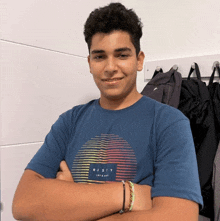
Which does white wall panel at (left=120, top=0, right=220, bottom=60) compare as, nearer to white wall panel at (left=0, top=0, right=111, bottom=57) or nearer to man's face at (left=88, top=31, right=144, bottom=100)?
white wall panel at (left=0, top=0, right=111, bottom=57)

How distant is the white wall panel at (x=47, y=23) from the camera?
104 cm

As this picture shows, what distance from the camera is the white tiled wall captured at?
1.05 m

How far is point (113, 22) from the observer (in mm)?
798

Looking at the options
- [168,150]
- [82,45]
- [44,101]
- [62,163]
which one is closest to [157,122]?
[168,150]

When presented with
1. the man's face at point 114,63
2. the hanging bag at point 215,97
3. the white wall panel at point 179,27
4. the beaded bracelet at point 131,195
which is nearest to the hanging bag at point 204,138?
the hanging bag at point 215,97

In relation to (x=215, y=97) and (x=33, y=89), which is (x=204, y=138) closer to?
(x=215, y=97)

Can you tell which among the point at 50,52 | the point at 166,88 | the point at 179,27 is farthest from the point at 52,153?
the point at 179,27

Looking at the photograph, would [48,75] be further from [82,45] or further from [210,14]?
[210,14]

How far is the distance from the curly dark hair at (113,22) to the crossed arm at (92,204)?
1.68ft

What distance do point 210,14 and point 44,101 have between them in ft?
3.30

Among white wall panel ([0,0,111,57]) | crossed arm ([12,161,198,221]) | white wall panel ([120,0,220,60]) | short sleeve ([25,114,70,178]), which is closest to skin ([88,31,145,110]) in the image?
short sleeve ([25,114,70,178])

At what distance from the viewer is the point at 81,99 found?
1.38 meters

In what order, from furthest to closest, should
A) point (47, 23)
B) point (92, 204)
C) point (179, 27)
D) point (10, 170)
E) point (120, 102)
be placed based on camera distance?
point (179, 27)
point (47, 23)
point (10, 170)
point (120, 102)
point (92, 204)

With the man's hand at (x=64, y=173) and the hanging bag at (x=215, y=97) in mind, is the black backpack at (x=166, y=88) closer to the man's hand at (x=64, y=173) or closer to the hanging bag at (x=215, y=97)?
the hanging bag at (x=215, y=97)
